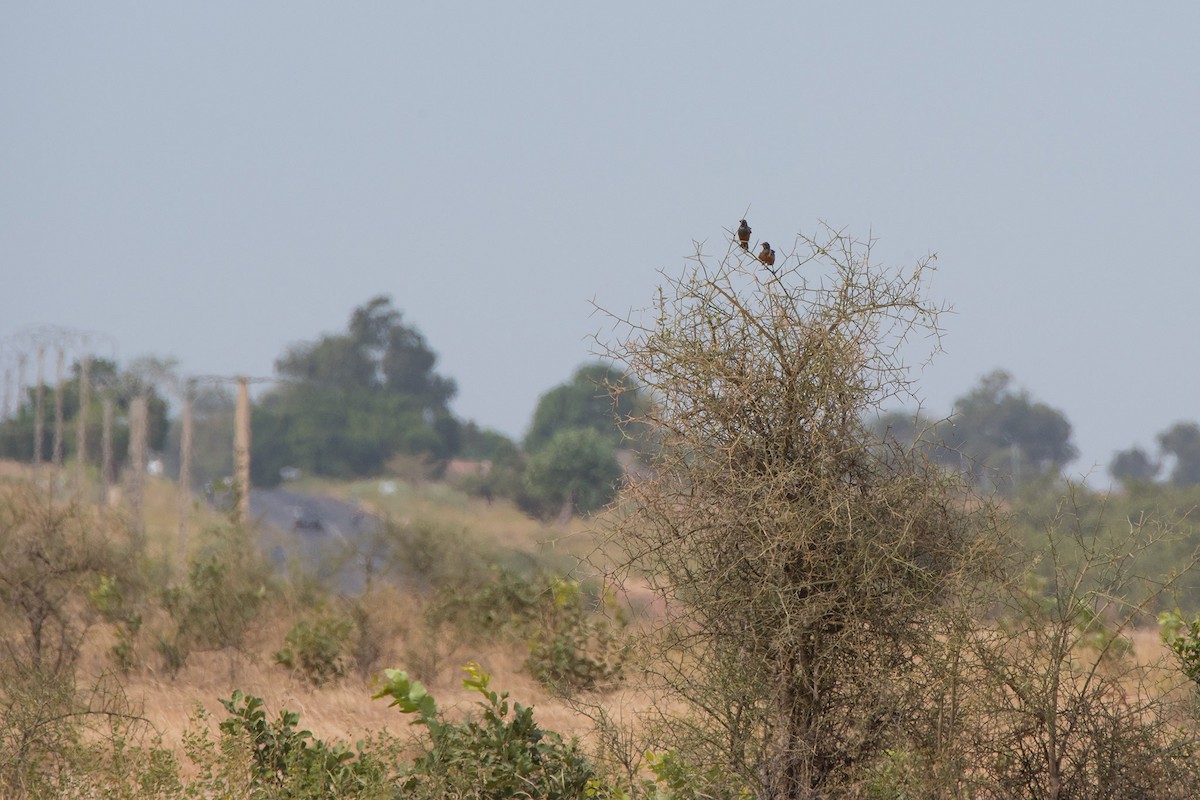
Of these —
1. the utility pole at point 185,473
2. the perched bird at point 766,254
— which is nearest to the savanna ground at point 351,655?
the perched bird at point 766,254

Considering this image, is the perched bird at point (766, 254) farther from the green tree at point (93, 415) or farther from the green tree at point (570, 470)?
the green tree at point (93, 415)

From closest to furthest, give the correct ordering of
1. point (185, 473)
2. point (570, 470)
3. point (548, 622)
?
Result: point (548, 622), point (185, 473), point (570, 470)

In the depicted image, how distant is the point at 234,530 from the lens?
15.7 meters

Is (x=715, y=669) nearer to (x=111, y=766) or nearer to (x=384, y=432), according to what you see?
(x=111, y=766)

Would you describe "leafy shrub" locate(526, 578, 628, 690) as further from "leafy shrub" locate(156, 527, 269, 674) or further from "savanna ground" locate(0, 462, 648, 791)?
"leafy shrub" locate(156, 527, 269, 674)

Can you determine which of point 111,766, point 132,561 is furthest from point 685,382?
point 132,561

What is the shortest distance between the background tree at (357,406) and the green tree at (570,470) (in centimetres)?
1697

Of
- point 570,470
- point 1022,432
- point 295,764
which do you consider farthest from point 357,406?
point 295,764

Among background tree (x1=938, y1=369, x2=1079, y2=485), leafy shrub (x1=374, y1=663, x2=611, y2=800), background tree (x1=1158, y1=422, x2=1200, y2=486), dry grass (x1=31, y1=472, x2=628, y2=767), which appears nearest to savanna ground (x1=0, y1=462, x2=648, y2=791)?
dry grass (x1=31, y1=472, x2=628, y2=767)

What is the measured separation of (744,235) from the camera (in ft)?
17.2

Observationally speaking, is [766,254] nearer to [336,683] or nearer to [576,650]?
[576,650]

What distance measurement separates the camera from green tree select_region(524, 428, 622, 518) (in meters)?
38.8

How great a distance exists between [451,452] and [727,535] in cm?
6479

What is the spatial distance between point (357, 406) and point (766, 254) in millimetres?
63376
